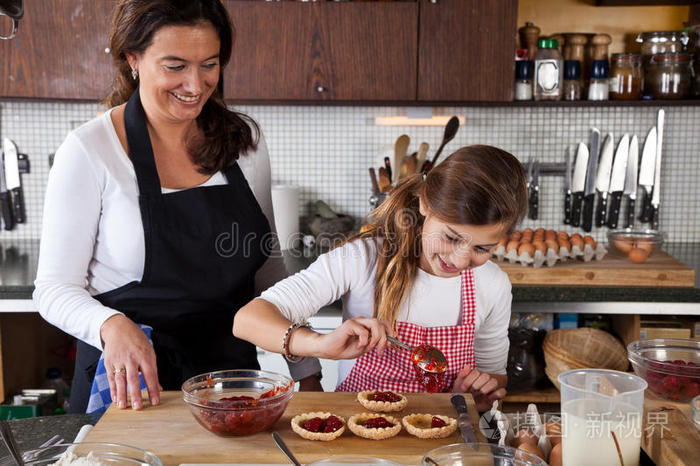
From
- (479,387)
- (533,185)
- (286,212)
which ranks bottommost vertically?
(479,387)

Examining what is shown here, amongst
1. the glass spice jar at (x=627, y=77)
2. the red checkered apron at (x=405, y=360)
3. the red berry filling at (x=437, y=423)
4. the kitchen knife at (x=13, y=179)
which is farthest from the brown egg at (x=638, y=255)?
the kitchen knife at (x=13, y=179)

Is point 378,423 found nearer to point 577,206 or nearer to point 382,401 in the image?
point 382,401

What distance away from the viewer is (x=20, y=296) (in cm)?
245

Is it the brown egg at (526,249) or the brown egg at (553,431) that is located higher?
the brown egg at (526,249)

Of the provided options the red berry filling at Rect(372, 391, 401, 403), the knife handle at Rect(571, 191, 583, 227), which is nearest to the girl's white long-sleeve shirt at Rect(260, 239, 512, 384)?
the red berry filling at Rect(372, 391, 401, 403)

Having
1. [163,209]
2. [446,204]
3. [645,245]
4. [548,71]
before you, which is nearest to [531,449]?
[446,204]

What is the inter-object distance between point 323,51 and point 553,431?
203cm

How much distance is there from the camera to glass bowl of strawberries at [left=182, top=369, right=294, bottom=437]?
1.18 m

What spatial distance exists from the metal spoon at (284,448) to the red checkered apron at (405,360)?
1.79ft

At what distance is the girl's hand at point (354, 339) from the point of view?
1370 millimetres

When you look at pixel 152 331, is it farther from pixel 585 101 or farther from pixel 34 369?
pixel 585 101

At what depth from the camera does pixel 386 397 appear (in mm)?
1353

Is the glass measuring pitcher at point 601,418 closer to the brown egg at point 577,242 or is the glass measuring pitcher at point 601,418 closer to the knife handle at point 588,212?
the brown egg at point 577,242

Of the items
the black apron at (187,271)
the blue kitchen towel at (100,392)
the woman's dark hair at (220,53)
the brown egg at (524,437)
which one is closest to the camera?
the brown egg at (524,437)
